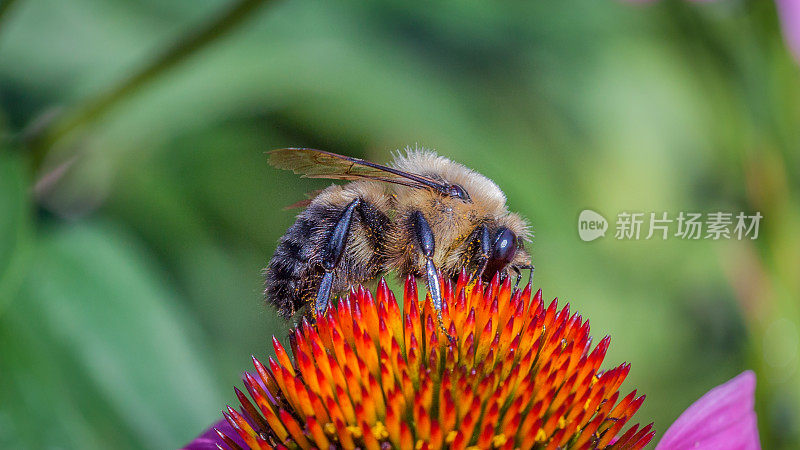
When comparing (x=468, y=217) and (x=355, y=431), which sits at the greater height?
(x=468, y=217)

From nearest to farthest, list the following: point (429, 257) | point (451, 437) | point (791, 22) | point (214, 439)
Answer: point (451, 437) → point (429, 257) → point (214, 439) → point (791, 22)

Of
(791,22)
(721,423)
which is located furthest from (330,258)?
(791,22)

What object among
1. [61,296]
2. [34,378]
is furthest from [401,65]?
[34,378]

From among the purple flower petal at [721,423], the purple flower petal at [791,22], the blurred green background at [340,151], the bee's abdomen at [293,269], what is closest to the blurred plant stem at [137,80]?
the blurred green background at [340,151]

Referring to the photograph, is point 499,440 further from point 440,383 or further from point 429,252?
point 429,252

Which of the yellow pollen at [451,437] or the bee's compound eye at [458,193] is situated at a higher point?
the bee's compound eye at [458,193]

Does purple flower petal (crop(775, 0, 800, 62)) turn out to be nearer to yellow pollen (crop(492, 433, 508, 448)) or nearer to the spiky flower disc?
the spiky flower disc

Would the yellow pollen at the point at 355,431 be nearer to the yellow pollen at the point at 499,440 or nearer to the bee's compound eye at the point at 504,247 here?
the yellow pollen at the point at 499,440
